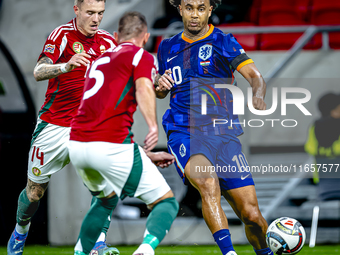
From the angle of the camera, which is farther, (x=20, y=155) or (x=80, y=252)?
(x=20, y=155)

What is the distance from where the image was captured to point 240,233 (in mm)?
6855

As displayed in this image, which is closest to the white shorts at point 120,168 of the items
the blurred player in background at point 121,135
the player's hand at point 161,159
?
the blurred player in background at point 121,135

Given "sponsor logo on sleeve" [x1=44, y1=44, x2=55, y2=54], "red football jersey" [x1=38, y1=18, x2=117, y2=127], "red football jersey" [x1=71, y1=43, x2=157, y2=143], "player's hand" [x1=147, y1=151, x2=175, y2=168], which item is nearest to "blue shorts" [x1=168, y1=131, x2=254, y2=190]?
"player's hand" [x1=147, y1=151, x2=175, y2=168]

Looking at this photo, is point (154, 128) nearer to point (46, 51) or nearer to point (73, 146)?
point (73, 146)

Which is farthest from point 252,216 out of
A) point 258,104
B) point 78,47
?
point 78,47

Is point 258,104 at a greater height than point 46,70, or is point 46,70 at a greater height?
point 46,70

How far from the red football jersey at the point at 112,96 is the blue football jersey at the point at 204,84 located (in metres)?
0.98

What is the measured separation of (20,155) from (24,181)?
1.30 ft

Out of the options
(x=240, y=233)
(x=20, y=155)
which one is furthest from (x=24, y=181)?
(x=240, y=233)

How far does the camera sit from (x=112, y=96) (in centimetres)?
304

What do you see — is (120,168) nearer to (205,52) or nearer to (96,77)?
(96,77)

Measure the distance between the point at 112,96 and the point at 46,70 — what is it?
1.10 m

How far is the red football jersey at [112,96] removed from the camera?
9.91 feet

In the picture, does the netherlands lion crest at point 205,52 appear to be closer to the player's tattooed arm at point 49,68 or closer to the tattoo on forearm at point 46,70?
the player's tattooed arm at point 49,68
